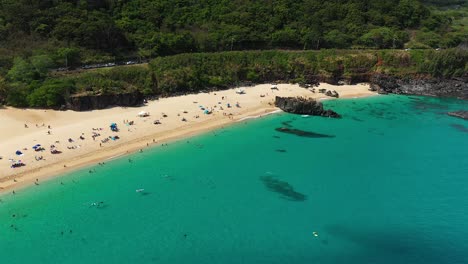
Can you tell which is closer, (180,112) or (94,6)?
(180,112)

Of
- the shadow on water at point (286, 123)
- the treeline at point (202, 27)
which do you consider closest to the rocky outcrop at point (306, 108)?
the shadow on water at point (286, 123)

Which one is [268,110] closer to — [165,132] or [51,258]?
[165,132]

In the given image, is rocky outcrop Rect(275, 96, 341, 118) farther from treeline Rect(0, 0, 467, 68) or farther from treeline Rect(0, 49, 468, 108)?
treeline Rect(0, 0, 467, 68)

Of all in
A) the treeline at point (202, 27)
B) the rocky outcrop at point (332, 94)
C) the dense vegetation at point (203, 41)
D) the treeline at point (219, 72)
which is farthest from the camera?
the rocky outcrop at point (332, 94)

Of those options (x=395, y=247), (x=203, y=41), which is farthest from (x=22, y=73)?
(x=395, y=247)

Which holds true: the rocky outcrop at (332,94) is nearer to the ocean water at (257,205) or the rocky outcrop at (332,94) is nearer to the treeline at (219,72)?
the treeline at (219,72)

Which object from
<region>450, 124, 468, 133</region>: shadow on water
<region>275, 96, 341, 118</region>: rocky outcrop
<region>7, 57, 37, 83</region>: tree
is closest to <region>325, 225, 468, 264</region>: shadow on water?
<region>275, 96, 341, 118</region>: rocky outcrop

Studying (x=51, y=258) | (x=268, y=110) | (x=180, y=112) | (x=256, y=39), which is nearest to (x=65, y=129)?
(x=180, y=112)
